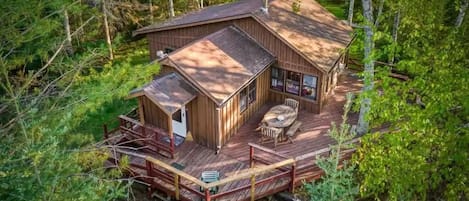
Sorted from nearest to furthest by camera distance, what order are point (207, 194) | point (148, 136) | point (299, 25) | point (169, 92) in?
point (207, 194) < point (169, 92) < point (148, 136) < point (299, 25)

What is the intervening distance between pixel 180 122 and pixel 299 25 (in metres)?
6.74

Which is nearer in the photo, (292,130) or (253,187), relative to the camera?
(253,187)

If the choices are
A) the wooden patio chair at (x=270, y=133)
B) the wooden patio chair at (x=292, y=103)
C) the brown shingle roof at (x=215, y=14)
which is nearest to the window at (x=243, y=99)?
the wooden patio chair at (x=270, y=133)

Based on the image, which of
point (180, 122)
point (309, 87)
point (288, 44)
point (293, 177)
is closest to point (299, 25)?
point (288, 44)

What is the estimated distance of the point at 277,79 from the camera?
15.8 metres

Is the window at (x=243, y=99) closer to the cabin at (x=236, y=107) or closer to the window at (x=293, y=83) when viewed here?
the cabin at (x=236, y=107)

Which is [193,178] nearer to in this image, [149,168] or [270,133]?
Result: [149,168]

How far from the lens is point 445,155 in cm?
686

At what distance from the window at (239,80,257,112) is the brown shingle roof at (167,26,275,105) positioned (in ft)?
2.46

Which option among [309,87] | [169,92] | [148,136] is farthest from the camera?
[309,87]

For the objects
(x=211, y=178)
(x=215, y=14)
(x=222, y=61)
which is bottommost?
(x=211, y=178)

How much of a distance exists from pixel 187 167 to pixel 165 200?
48.7 inches

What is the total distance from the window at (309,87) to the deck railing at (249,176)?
3.42 m

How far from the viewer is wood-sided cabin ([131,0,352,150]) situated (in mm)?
12688
